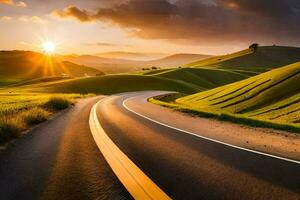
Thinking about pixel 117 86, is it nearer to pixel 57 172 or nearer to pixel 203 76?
pixel 203 76

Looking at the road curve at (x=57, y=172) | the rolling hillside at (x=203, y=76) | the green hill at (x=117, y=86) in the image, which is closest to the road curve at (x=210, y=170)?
the road curve at (x=57, y=172)

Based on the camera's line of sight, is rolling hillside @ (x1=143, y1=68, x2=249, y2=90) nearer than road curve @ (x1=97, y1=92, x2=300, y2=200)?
No

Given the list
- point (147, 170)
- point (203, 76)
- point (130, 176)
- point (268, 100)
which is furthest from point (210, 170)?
point (203, 76)

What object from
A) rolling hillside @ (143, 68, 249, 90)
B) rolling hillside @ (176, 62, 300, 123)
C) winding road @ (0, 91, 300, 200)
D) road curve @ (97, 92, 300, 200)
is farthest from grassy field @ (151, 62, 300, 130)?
rolling hillside @ (143, 68, 249, 90)

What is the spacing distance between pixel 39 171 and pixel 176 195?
341 cm

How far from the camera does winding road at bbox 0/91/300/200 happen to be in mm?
5316

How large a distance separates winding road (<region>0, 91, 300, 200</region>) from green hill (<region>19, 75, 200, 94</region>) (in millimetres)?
78482

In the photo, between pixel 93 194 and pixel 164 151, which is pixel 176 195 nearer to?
pixel 93 194

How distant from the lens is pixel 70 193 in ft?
17.9

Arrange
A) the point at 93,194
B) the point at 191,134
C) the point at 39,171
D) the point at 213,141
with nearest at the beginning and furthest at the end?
1. the point at 93,194
2. the point at 39,171
3. the point at 213,141
4. the point at 191,134

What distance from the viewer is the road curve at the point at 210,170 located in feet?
17.0

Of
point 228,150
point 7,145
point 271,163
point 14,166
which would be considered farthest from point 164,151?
point 7,145

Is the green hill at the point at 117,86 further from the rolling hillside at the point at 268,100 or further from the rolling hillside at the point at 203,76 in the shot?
the rolling hillside at the point at 268,100

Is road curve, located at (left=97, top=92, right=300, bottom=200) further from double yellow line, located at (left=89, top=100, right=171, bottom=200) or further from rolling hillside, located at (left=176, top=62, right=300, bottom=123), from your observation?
rolling hillside, located at (left=176, top=62, right=300, bottom=123)
